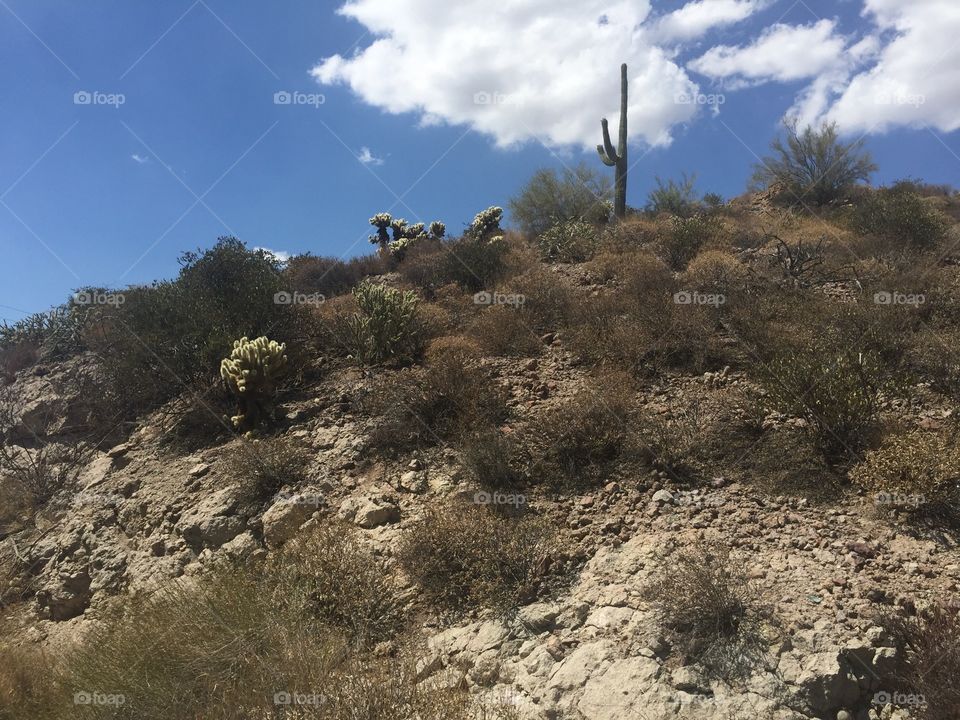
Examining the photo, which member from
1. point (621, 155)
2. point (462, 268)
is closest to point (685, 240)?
point (462, 268)

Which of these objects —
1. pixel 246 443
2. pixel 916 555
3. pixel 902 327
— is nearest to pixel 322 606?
pixel 246 443

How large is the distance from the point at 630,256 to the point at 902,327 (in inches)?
192

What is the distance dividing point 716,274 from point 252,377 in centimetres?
716

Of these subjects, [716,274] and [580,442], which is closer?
[580,442]

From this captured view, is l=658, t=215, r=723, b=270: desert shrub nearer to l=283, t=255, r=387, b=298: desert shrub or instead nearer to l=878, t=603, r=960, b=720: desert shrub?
l=283, t=255, r=387, b=298: desert shrub

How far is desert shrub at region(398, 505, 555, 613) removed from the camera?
4219mm

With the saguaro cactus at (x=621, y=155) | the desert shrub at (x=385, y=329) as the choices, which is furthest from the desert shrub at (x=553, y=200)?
the desert shrub at (x=385, y=329)

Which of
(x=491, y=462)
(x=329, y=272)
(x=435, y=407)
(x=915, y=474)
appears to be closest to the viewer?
(x=915, y=474)

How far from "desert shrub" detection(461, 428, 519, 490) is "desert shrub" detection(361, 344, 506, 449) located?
0.46 metres

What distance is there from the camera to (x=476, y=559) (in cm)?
441

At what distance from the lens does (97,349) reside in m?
9.86

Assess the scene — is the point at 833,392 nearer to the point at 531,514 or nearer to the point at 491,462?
the point at 531,514

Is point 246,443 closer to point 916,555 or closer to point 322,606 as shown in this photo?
point 322,606

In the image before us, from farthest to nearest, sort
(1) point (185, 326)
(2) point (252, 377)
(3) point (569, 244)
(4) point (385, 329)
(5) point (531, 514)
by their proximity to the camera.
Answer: (3) point (569, 244), (1) point (185, 326), (4) point (385, 329), (2) point (252, 377), (5) point (531, 514)
